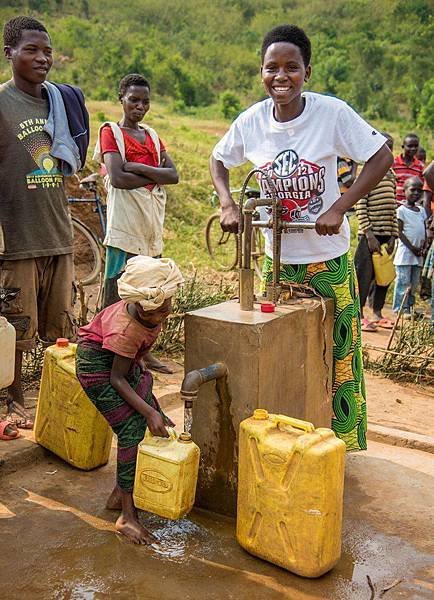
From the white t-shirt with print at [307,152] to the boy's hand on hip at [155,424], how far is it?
2.95 feet

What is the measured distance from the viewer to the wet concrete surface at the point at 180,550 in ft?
8.75

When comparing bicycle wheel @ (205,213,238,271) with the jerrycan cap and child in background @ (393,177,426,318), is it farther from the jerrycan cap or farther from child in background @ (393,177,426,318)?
the jerrycan cap

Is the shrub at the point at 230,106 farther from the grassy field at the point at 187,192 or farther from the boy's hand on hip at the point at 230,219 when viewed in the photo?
the boy's hand on hip at the point at 230,219

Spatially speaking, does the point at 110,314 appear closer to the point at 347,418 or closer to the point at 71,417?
the point at 71,417

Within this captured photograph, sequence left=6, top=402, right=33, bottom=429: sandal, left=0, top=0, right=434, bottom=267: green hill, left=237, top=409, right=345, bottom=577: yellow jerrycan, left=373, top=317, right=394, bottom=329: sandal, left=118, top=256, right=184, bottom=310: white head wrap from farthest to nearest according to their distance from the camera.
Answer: left=0, top=0, right=434, bottom=267: green hill < left=373, top=317, right=394, bottom=329: sandal < left=6, top=402, right=33, bottom=429: sandal < left=118, top=256, right=184, bottom=310: white head wrap < left=237, top=409, right=345, bottom=577: yellow jerrycan

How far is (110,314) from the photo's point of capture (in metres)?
3.04

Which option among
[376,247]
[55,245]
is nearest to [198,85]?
[376,247]

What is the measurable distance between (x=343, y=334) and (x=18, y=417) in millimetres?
1631

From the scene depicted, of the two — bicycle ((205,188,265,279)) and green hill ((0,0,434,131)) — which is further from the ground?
green hill ((0,0,434,131))

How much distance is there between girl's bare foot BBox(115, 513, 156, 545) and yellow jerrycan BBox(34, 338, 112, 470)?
23.3 inches

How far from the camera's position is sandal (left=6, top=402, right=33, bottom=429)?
3.93m

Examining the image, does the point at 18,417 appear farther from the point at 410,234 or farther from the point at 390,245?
the point at 410,234

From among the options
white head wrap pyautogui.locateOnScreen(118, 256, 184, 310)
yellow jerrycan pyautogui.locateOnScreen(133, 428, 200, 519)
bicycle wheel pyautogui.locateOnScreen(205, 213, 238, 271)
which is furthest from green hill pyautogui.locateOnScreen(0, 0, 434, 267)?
yellow jerrycan pyautogui.locateOnScreen(133, 428, 200, 519)

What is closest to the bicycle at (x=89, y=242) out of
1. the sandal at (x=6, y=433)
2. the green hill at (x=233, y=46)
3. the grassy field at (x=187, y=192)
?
the grassy field at (x=187, y=192)
